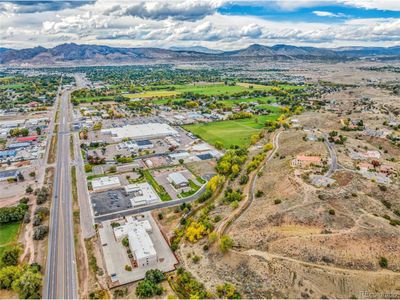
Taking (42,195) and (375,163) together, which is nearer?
(42,195)

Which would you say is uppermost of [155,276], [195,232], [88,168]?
[195,232]

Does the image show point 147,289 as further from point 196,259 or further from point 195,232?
point 195,232

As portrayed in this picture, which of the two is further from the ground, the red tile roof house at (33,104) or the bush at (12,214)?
the bush at (12,214)

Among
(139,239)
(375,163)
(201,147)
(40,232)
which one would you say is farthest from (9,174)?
(375,163)

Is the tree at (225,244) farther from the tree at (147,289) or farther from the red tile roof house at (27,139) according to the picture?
the red tile roof house at (27,139)

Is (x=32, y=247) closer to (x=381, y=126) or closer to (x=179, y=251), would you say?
(x=179, y=251)

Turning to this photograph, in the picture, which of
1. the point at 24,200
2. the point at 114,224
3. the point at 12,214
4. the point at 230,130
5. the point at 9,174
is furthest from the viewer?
the point at 230,130

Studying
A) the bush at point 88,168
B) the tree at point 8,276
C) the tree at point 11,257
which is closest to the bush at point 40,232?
→ the tree at point 11,257

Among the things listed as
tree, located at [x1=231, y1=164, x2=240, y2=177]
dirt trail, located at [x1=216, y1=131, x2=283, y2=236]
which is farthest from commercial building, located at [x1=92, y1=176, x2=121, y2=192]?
dirt trail, located at [x1=216, y1=131, x2=283, y2=236]
